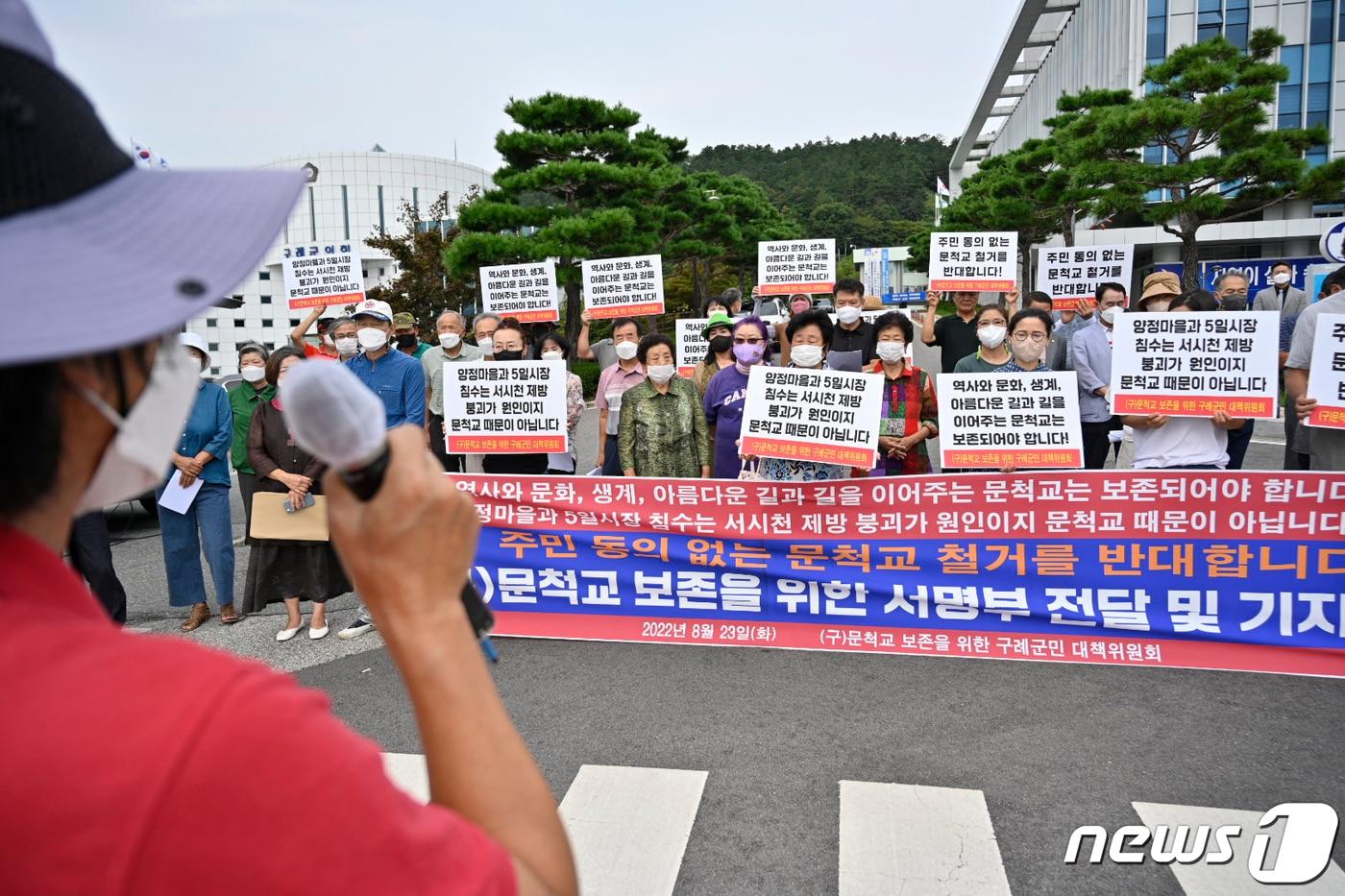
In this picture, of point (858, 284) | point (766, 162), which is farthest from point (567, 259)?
point (766, 162)

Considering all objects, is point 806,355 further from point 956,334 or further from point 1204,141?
point 1204,141

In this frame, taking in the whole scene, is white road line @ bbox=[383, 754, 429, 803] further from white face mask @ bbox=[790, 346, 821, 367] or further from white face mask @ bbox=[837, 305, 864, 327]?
white face mask @ bbox=[837, 305, 864, 327]

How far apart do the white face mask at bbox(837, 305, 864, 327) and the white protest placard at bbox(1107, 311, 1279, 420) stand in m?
3.13

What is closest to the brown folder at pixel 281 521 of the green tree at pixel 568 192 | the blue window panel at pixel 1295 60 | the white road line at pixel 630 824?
the white road line at pixel 630 824

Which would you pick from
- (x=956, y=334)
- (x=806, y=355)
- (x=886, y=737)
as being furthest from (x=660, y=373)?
(x=886, y=737)

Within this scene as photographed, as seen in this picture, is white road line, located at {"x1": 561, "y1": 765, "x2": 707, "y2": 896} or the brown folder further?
the brown folder

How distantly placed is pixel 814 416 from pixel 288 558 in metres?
3.70

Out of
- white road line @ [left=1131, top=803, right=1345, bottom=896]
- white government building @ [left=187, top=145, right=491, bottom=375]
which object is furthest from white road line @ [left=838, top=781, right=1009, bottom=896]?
white government building @ [left=187, top=145, right=491, bottom=375]

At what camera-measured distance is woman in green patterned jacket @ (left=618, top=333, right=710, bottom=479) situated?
6.78 m

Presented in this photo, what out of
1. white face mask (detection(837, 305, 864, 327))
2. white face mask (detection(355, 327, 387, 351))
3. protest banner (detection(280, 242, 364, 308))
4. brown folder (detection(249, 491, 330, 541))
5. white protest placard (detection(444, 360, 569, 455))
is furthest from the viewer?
protest banner (detection(280, 242, 364, 308))

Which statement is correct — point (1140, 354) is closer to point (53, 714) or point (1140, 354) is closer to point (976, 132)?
point (53, 714)

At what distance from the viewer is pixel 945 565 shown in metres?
5.27

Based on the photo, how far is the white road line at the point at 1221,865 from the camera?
10.0 feet

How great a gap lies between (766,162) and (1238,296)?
131 m
